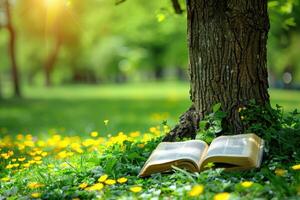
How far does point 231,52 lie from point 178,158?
1.37 metres

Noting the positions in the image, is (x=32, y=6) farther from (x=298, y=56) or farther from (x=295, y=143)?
(x=295, y=143)

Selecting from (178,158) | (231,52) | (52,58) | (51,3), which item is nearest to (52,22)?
(51,3)

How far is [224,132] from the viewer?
4.96 meters

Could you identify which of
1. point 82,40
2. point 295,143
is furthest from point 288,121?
point 82,40

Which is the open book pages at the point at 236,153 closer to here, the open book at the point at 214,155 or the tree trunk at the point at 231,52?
the open book at the point at 214,155

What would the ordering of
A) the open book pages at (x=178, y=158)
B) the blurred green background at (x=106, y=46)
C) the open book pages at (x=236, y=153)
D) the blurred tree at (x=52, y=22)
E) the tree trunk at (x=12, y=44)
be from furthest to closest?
1. the blurred tree at (x=52, y=22)
2. the blurred green background at (x=106, y=46)
3. the tree trunk at (x=12, y=44)
4. the open book pages at (x=178, y=158)
5. the open book pages at (x=236, y=153)

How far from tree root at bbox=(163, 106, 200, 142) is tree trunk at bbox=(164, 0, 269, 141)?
0.63 ft

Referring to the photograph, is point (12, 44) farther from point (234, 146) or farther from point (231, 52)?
point (234, 146)

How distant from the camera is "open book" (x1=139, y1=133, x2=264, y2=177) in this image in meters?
4.09

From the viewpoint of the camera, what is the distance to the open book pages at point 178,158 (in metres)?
4.21

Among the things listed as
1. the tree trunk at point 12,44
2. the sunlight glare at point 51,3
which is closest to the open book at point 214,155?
the tree trunk at point 12,44


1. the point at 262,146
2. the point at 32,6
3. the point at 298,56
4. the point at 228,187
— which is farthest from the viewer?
the point at 298,56

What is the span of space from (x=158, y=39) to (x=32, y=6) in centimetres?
1709

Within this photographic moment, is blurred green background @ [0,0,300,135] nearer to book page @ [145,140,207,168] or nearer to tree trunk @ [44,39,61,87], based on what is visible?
tree trunk @ [44,39,61,87]
